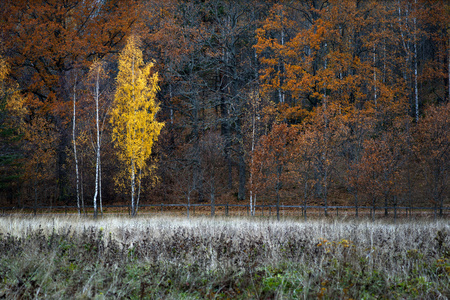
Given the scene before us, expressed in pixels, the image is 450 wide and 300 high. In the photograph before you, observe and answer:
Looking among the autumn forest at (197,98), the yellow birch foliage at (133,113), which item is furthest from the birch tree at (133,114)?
the autumn forest at (197,98)

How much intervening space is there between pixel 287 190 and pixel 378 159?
10.1m

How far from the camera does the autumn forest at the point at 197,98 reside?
74.1ft

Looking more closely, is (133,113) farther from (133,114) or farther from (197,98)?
(197,98)

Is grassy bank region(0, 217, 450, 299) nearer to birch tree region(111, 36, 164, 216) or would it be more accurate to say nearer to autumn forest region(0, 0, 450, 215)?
birch tree region(111, 36, 164, 216)

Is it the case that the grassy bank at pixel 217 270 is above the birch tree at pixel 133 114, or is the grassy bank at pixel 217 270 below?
below

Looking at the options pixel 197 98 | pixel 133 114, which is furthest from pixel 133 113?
pixel 197 98

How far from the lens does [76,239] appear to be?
24.6ft

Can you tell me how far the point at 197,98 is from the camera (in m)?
27.6

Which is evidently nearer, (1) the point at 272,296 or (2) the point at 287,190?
(1) the point at 272,296

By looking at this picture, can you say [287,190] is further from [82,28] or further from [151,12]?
[82,28]

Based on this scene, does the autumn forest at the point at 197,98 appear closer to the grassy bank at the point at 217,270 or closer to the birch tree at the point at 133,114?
the birch tree at the point at 133,114

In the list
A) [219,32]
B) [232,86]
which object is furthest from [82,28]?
[232,86]

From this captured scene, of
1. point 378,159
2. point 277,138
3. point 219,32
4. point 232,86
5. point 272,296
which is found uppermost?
point 219,32

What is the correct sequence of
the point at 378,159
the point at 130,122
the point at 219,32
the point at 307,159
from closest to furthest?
the point at 378,159
the point at 130,122
the point at 307,159
the point at 219,32
